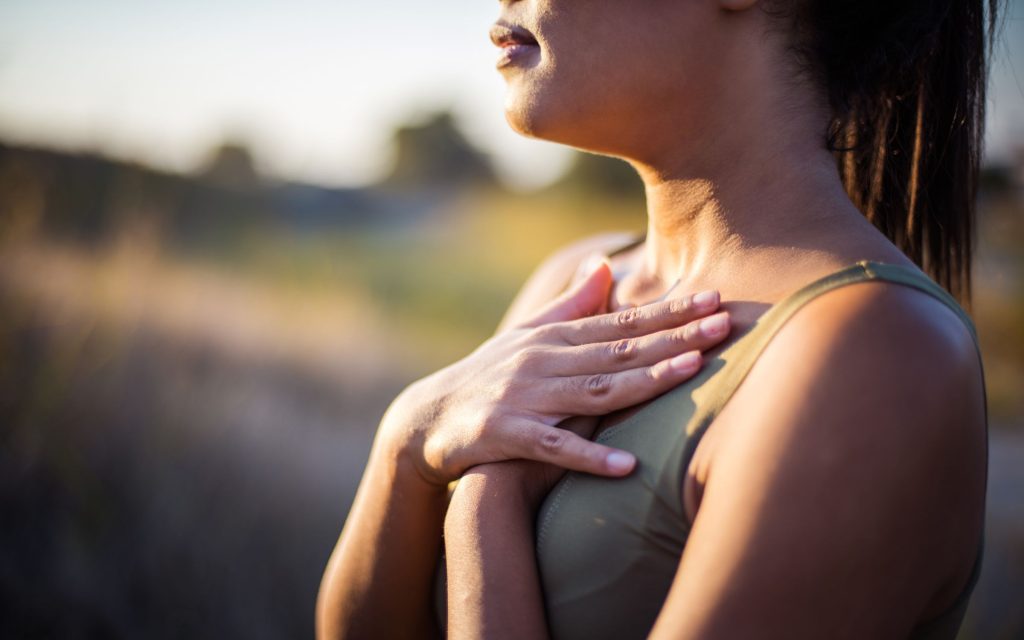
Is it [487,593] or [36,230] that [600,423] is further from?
[36,230]

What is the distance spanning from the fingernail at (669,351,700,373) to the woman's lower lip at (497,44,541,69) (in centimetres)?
67

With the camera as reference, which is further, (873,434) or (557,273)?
(557,273)

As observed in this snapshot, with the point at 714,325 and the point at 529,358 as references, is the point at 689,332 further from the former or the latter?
the point at 529,358

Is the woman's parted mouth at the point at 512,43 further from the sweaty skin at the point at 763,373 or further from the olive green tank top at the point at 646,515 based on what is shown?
the olive green tank top at the point at 646,515

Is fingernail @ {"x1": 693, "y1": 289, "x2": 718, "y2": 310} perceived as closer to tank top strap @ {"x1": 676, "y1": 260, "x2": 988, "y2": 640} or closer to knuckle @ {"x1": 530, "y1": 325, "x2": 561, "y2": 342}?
tank top strap @ {"x1": 676, "y1": 260, "x2": 988, "y2": 640}

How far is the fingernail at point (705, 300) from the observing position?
1352 mm

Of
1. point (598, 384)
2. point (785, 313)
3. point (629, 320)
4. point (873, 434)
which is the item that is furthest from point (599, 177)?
point (873, 434)

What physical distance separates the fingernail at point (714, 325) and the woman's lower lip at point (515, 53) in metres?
0.63

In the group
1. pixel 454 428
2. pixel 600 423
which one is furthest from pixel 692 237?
pixel 454 428

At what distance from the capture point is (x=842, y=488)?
1.02 m

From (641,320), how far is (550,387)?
0.20 m

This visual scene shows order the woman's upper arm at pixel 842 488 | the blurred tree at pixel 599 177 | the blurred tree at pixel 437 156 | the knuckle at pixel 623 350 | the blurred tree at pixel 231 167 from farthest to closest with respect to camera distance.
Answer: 1. the blurred tree at pixel 437 156
2. the blurred tree at pixel 599 177
3. the blurred tree at pixel 231 167
4. the knuckle at pixel 623 350
5. the woman's upper arm at pixel 842 488

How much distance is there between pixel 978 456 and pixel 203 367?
4.51 meters

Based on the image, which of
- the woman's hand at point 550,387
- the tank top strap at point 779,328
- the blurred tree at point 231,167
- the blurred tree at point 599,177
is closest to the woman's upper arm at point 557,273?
the woman's hand at point 550,387
